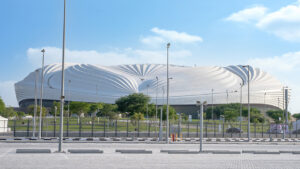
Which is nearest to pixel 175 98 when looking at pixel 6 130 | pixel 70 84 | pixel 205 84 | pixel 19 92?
pixel 205 84

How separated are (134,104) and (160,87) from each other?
4695cm

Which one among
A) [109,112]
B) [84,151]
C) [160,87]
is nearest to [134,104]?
[109,112]

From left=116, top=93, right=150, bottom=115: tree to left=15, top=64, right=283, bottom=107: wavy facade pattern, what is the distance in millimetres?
36034

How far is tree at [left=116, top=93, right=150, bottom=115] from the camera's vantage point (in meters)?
89.6

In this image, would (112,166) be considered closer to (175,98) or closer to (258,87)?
(175,98)

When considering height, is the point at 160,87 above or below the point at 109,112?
above

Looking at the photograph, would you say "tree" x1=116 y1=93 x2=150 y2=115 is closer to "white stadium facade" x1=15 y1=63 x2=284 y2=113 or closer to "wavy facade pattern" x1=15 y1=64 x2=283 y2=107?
"white stadium facade" x1=15 y1=63 x2=284 y2=113

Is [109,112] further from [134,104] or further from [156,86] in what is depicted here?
[156,86]

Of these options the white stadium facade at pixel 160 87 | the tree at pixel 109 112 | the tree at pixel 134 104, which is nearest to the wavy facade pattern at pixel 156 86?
the white stadium facade at pixel 160 87

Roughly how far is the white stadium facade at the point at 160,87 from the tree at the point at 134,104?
105 feet

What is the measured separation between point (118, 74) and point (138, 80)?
8.57 m

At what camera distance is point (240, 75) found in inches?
6850

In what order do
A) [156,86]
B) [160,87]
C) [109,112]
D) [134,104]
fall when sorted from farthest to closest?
1. [156,86]
2. [160,87]
3. [134,104]
4. [109,112]

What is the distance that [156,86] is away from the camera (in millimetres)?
139750
